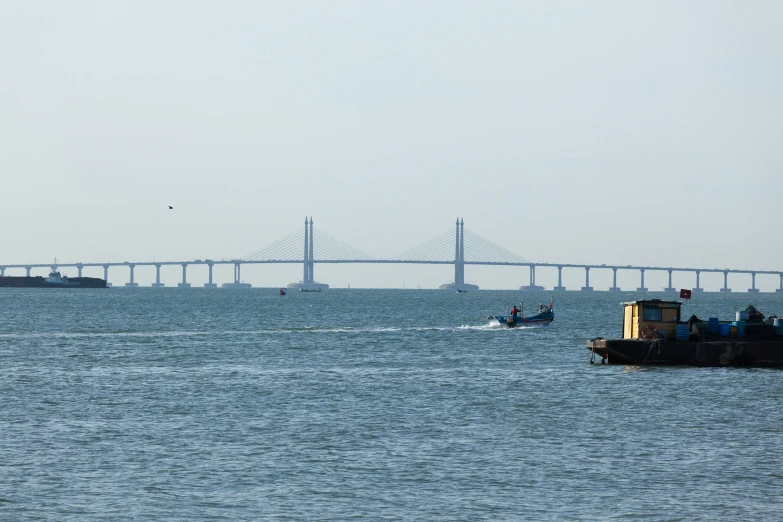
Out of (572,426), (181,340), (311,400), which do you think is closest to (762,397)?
(572,426)

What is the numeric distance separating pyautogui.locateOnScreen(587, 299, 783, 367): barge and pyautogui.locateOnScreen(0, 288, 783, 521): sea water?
85cm

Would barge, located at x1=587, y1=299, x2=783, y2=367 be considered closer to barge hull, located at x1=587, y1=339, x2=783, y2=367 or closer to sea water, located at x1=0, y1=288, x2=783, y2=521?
barge hull, located at x1=587, y1=339, x2=783, y2=367

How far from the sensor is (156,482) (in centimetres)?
2930

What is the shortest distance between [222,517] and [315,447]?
338 inches

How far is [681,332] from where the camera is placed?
202 ft

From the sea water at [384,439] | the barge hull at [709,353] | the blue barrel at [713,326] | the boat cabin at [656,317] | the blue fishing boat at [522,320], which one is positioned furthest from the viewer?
the blue fishing boat at [522,320]

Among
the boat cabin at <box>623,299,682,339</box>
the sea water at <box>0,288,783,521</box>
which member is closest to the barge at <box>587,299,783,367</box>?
the boat cabin at <box>623,299,682,339</box>

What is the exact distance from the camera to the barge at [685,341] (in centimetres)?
6044

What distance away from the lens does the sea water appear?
89.5 feet

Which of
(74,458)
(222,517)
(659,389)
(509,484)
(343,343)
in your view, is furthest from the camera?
(343,343)

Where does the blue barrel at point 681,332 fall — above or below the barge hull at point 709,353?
above

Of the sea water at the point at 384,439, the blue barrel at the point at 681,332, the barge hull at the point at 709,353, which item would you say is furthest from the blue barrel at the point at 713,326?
the sea water at the point at 384,439

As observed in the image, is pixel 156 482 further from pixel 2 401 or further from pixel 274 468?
pixel 2 401

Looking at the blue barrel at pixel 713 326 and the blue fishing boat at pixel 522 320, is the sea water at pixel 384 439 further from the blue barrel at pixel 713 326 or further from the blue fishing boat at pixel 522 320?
the blue fishing boat at pixel 522 320
